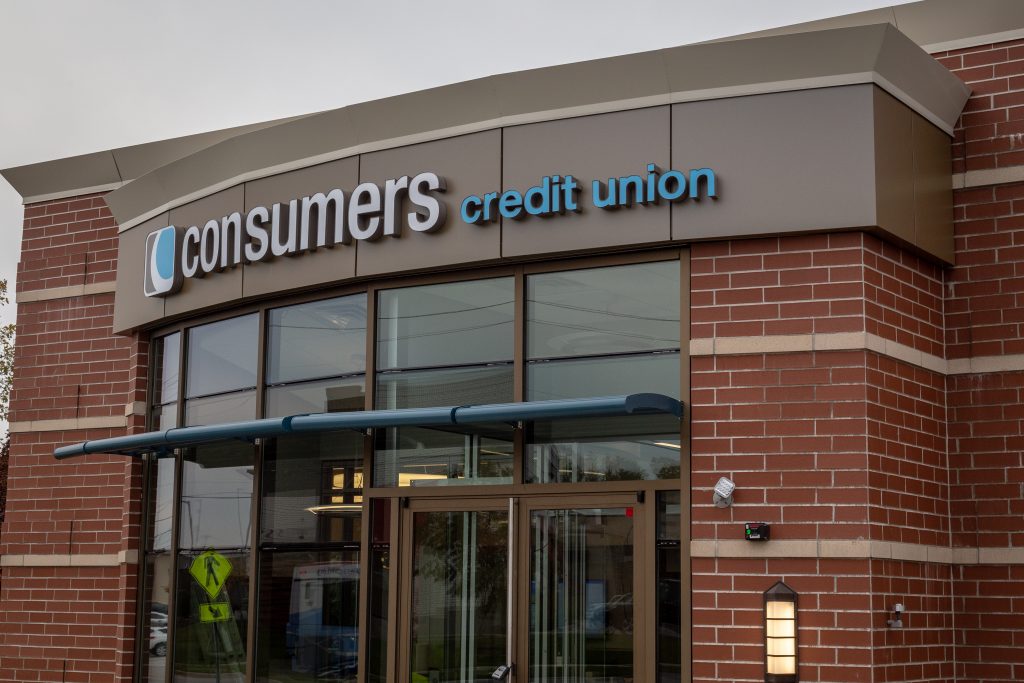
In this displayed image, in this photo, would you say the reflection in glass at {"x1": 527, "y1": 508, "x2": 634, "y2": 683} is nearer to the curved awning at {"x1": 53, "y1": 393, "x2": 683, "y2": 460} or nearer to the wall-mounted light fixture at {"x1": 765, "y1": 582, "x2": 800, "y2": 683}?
the curved awning at {"x1": 53, "y1": 393, "x2": 683, "y2": 460}

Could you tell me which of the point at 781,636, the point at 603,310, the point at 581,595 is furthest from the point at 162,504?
the point at 781,636

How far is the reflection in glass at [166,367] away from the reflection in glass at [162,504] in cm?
70

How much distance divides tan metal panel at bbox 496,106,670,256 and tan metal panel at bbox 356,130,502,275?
6.5 inches

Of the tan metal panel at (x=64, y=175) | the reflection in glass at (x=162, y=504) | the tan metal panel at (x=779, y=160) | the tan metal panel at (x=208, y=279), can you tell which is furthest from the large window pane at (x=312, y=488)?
the tan metal panel at (x=64, y=175)

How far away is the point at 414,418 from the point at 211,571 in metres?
3.37

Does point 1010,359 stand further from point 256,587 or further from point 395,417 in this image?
point 256,587

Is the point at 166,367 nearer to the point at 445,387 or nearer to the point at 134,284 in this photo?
the point at 134,284

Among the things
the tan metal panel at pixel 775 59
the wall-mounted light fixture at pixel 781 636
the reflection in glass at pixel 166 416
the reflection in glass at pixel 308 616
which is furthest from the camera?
the reflection in glass at pixel 166 416

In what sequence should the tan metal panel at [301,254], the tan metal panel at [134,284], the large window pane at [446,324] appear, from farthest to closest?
the tan metal panel at [134,284]
the tan metal panel at [301,254]
the large window pane at [446,324]

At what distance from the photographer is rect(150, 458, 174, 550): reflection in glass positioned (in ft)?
42.8

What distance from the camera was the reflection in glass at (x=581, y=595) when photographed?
9.73 m

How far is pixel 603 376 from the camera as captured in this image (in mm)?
10211

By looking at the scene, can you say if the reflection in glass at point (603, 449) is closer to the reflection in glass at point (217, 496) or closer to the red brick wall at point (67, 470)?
the reflection in glass at point (217, 496)

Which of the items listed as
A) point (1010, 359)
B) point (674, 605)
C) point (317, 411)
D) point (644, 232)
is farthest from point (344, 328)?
point (1010, 359)
